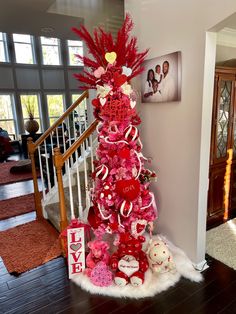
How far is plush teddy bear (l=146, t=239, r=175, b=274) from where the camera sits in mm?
2113

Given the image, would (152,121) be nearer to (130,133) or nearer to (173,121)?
(173,121)

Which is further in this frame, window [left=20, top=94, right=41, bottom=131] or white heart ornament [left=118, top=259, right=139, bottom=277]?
window [left=20, top=94, right=41, bottom=131]

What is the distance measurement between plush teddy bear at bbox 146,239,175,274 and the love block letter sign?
25.3 inches

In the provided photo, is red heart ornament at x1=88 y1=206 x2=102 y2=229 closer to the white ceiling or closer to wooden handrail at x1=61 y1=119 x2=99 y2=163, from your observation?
wooden handrail at x1=61 y1=119 x2=99 y2=163

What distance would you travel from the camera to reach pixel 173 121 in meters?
2.25

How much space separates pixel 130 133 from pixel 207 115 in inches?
26.4

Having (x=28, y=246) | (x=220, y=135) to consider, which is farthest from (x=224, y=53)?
(x=28, y=246)

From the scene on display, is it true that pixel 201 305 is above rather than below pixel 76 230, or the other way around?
below

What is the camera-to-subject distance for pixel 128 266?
2049 millimetres

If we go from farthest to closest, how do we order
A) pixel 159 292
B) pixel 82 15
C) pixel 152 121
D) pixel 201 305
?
pixel 82 15
pixel 152 121
pixel 159 292
pixel 201 305

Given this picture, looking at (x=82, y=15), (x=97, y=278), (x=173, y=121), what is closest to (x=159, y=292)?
(x=97, y=278)

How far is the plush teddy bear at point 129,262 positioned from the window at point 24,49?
8.57 m

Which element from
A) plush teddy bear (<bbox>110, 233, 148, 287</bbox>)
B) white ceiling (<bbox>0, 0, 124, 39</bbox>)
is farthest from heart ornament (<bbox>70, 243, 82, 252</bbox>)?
white ceiling (<bbox>0, 0, 124, 39</bbox>)

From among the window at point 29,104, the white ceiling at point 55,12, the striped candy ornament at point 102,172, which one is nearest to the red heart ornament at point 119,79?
the striped candy ornament at point 102,172
